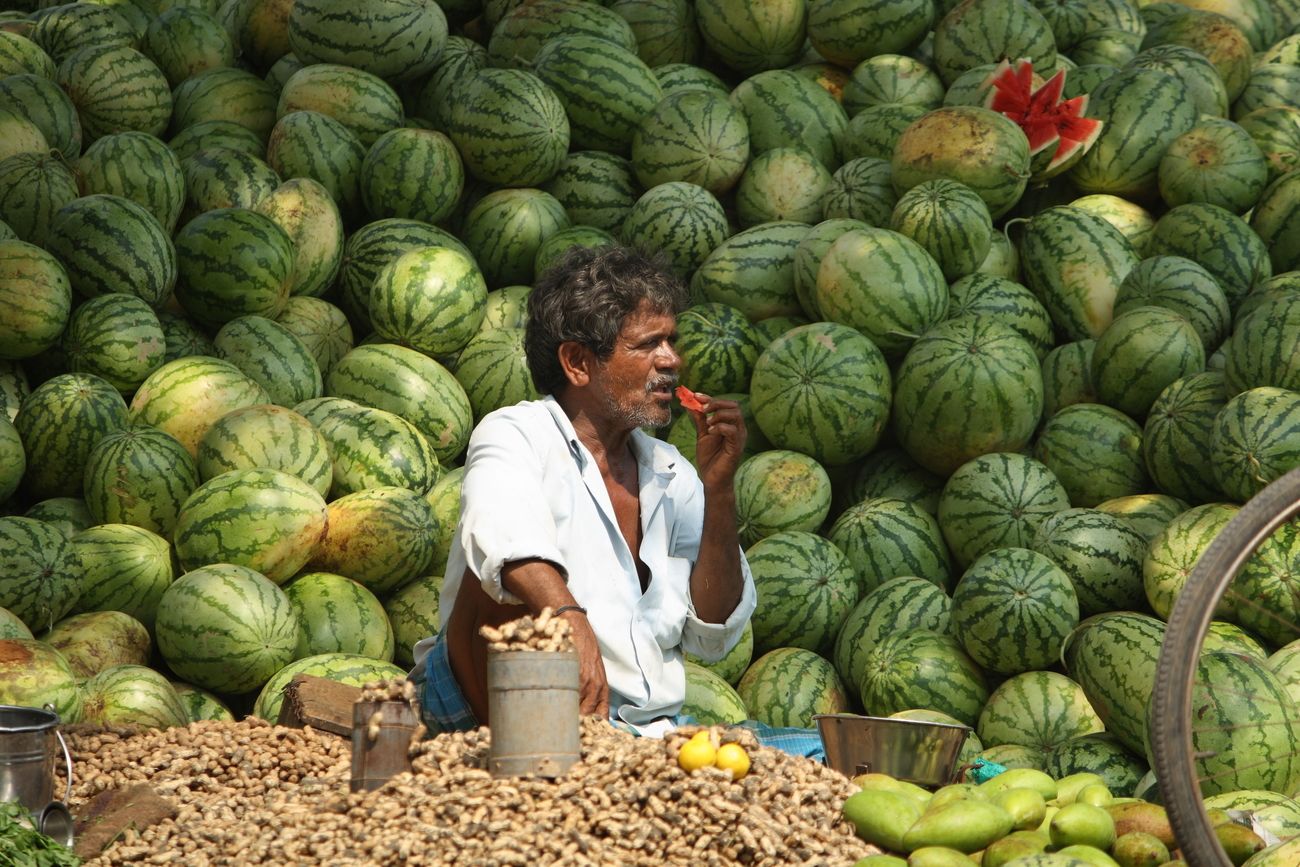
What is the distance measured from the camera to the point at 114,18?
21.5ft

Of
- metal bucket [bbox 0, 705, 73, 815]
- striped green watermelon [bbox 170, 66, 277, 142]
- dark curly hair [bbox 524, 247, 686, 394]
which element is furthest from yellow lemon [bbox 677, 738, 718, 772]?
striped green watermelon [bbox 170, 66, 277, 142]

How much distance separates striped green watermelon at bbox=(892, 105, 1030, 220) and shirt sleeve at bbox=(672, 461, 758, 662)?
235cm

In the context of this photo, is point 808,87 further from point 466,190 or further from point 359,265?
point 359,265

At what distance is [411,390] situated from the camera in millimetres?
5422

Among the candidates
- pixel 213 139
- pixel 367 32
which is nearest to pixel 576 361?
pixel 213 139

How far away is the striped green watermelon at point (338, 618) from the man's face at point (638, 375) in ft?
4.58

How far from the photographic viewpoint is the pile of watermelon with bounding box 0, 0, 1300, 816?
4582 mm

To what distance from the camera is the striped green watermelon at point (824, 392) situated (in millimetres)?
5293

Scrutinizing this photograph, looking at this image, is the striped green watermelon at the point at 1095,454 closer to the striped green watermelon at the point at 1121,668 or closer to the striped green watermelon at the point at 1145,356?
the striped green watermelon at the point at 1145,356

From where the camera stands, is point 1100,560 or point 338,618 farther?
point 1100,560

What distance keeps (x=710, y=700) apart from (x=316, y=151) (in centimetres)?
281

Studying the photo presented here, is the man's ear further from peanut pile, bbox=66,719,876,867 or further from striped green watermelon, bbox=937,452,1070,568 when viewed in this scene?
striped green watermelon, bbox=937,452,1070,568

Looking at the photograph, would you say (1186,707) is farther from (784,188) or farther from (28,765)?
(784,188)

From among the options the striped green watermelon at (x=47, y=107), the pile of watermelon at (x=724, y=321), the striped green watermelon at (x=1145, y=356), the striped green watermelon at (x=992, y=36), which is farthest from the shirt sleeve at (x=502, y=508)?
the striped green watermelon at (x=992, y=36)
